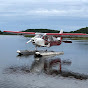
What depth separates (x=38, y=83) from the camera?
9938 millimetres

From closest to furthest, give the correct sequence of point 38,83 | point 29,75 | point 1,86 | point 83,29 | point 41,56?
1. point 1,86
2. point 38,83
3. point 29,75
4. point 41,56
5. point 83,29

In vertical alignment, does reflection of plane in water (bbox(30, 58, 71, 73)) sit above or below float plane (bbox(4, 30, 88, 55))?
below

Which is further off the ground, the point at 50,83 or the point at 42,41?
the point at 42,41

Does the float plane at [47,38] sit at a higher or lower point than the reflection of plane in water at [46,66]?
higher

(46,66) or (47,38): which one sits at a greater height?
(47,38)

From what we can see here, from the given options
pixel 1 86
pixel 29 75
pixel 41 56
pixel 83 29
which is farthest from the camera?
pixel 83 29

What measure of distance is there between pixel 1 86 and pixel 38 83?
1.78 metres

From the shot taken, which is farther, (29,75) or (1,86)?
(29,75)

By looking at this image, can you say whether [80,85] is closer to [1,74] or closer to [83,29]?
[1,74]

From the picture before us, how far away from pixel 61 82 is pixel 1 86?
2.93m

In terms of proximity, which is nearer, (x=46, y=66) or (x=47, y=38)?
(x=46, y=66)

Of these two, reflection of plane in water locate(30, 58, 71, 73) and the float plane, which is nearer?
reflection of plane in water locate(30, 58, 71, 73)

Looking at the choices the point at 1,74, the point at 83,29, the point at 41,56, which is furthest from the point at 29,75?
the point at 83,29

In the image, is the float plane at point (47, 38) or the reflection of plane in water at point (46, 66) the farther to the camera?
the float plane at point (47, 38)
